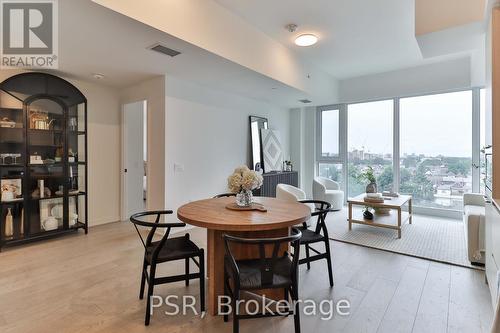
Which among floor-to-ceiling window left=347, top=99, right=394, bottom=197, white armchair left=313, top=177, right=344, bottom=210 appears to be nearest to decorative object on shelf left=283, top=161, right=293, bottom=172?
white armchair left=313, top=177, right=344, bottom=210

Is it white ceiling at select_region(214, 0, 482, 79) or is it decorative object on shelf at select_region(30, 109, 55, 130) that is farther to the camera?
decorative object on shelf at select_region(30, 109, 55, 130)

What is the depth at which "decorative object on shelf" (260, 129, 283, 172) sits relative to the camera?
5848 millimetres

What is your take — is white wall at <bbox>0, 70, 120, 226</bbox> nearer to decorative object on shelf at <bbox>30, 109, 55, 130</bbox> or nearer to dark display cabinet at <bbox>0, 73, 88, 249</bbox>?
dark display cabinet at <bbox>0, 73, 88, 249</bbox>

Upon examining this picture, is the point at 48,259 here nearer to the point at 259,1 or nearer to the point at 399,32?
the point at 259,1

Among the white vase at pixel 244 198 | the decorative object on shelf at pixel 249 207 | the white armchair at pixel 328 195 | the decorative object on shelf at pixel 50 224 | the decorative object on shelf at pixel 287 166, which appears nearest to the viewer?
the decorative object on shelf at pixel 249 207

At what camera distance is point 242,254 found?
2227 mm

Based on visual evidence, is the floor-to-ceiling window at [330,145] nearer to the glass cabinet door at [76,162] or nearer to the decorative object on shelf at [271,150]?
the decorative object on shelf at [271,150]

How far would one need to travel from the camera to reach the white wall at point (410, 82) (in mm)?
4883

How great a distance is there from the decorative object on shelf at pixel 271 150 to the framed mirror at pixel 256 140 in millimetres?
109

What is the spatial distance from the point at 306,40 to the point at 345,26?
1.80 ft

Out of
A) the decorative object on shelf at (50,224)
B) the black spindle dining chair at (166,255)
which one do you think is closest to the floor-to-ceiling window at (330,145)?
the black spindle dining chair at (166,255)

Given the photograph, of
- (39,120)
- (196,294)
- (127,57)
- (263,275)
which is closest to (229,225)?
(263,275)

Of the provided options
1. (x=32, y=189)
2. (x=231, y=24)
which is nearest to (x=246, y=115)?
(x=231, y=24)

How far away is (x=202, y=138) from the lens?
15.0 ft
